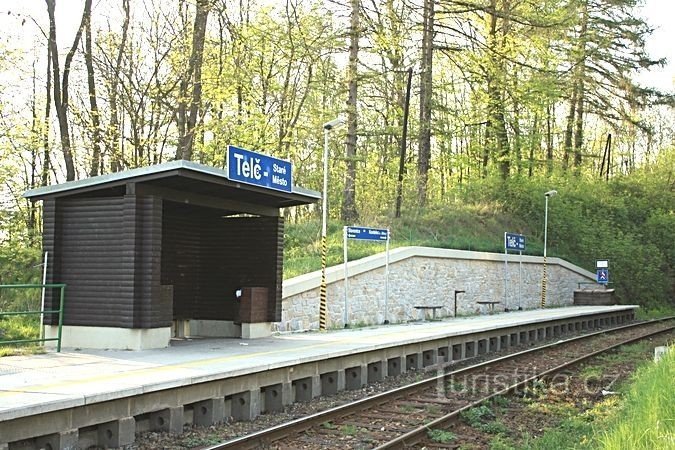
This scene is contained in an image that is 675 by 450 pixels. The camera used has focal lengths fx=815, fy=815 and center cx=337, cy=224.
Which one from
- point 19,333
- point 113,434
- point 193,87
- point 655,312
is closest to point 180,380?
point 113,434

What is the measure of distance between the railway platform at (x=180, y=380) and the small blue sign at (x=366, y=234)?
2.93 meters

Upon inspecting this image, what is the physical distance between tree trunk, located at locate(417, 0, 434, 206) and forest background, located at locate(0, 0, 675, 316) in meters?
0.08

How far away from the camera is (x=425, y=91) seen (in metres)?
31.1

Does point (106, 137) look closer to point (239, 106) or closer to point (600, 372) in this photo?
point (239, 106)

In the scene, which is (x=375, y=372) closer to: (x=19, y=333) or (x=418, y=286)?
(x=19, y=333)

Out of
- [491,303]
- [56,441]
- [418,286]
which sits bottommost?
[56,441]

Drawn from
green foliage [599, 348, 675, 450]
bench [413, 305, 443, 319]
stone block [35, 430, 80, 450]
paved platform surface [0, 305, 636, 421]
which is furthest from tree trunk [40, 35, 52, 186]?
green foliage [599, 348, 675, 450]

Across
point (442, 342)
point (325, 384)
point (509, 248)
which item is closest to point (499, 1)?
point (509, 248)

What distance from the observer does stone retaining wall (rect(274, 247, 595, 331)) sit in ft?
62.2

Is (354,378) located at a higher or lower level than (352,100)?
lower

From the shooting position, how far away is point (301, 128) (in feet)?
95.8

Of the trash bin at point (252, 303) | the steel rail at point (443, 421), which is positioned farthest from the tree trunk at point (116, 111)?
the steel rail at point (443, 421)

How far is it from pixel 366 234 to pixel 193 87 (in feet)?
26.9

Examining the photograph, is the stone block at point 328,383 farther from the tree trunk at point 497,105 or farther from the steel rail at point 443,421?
the tree trunk at point 497,105
